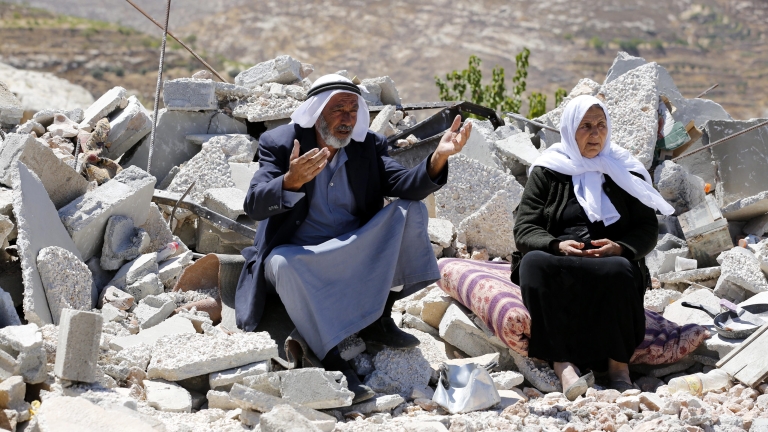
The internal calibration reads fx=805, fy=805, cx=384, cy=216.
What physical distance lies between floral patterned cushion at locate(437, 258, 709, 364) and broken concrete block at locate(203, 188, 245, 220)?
1.74 m

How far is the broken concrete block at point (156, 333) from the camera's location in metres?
3.97

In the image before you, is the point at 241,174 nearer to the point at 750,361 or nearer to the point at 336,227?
the point at 336,227

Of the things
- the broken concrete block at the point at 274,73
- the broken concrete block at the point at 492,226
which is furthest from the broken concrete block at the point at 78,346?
the broken concrete block at the point at 274,73

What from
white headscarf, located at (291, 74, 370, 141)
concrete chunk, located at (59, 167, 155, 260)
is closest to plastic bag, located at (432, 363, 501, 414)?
Result: white headscarf, located at (291, 74, 370, 141)

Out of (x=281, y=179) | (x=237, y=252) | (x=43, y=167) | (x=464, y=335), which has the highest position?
(x=281, y=179)

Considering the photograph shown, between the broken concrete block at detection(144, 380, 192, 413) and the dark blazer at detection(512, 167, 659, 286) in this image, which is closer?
the broken concrete block at detection(144, 380, 192, 413)

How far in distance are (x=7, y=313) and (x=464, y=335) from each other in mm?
2423

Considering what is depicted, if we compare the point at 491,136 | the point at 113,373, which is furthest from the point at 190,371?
the point at 491,136

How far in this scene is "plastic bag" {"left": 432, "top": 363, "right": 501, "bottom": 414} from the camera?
12.3ft

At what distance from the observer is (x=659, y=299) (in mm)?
5207

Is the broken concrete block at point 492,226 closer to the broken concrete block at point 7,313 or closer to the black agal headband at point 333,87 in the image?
the black agal headband at point 333,87

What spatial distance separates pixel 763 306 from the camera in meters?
4.64

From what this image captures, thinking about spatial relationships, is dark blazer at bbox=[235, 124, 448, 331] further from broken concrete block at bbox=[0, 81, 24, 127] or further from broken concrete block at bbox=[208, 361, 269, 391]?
broken concrete block at bbox=[0, 81, 24, 127]

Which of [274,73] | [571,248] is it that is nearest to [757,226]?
[571,248]
